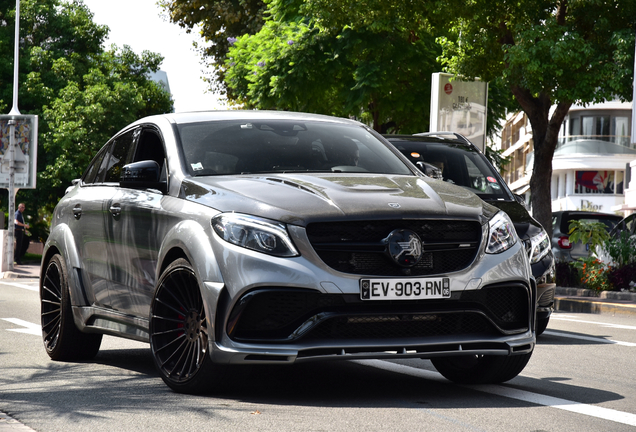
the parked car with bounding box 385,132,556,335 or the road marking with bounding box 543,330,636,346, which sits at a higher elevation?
the parked car with bounding box 385,132,556,335

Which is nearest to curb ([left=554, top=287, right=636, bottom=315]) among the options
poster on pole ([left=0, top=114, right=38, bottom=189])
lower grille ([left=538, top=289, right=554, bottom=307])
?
lower grille ([left=538, top=289, right=554, bottom=307])

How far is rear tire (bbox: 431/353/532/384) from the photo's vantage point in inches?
242

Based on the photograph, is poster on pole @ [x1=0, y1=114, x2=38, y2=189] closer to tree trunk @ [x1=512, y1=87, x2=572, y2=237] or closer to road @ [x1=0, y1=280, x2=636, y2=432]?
tree trunk @ [x1=512, y1=87, x2=572, y2=237]

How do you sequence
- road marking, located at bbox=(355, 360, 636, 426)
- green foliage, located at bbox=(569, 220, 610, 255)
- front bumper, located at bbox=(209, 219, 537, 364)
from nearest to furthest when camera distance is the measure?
front bumper, located at bbox=(209, 219, 537, 364) → road marking, located at bbox=(355, 360, 636, 426) → green foliage, located at bbox=(569, 220, 610, 255)

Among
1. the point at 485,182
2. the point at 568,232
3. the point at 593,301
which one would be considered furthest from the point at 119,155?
the point at 568,232

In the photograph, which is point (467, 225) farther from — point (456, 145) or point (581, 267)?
point (581, 267)

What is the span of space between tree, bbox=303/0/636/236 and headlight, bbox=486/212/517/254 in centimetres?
1313

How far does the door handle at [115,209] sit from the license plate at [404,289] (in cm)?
224

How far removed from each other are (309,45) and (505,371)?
64.6ft

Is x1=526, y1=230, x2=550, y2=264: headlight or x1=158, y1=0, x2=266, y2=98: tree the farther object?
x1=158, y1=0, x2=266, y2=98: tree

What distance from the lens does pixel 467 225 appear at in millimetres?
5637

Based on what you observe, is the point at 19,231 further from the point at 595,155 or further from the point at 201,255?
the point at 595,155

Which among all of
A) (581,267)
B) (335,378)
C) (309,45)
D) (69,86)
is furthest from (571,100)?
(69,86)

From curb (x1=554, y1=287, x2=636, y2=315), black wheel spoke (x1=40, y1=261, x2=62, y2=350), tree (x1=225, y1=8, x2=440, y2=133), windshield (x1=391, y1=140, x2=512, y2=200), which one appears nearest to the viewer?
black wheel spoke (x1=40, y1=261, x2=62, y2=350)
